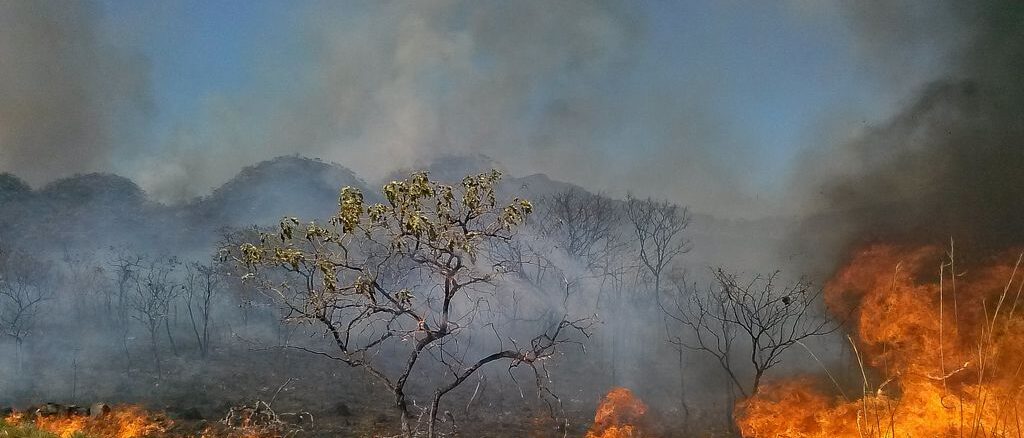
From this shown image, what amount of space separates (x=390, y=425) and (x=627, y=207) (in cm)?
2940

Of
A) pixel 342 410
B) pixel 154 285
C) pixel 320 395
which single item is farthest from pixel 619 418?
pixel 154 285

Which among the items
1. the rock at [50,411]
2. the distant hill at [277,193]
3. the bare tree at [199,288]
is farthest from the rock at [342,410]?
the distant hill at [277,193]

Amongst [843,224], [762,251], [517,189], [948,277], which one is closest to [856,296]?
[948,277]

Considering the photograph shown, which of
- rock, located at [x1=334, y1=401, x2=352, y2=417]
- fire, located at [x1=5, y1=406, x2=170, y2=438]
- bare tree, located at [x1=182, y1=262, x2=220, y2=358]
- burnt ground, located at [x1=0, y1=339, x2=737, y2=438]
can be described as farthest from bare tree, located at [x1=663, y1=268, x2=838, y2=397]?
bare tree, located at [x1=182, y1=262, x2=220, y2=358]

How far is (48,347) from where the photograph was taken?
41.5 m

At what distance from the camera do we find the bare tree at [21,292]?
131 feet

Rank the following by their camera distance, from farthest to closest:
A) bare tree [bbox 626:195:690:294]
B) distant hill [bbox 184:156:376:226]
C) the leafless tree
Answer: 1. distant hill [bbox 184:156:376:226]
2. the leafless tree
3. bare tree [bbox 626:195:690:294]

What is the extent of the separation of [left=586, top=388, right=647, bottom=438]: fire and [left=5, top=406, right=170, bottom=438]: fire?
20.6m

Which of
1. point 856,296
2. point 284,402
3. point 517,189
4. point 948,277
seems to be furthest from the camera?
point 517,189

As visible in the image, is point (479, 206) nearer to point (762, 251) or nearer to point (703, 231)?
point (762, 251)

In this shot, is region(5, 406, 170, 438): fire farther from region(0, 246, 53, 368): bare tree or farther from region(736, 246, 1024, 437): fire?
region(736, 246, 1024, 437): fire

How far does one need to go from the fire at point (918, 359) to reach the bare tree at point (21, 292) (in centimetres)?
5084

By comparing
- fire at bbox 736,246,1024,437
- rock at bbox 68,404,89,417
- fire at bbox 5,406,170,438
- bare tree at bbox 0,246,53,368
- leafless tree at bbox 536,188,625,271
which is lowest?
fire at bbox 5,406,170,438

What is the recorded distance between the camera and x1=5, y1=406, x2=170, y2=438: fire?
2352 cm
